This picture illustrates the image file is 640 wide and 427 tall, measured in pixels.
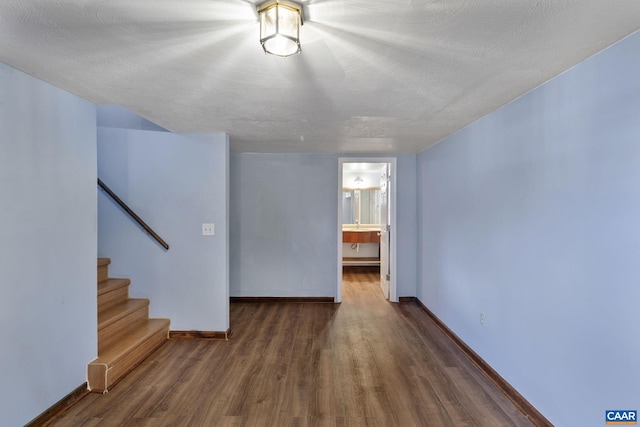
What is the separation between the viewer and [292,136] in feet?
10.8

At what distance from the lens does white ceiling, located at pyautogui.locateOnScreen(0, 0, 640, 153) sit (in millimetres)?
1186

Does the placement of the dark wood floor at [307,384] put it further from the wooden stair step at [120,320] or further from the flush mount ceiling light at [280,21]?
the flush mount ceiling light at [280,21]

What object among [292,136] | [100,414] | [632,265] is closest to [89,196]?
[100,414]

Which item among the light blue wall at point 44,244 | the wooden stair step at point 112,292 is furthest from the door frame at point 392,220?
the light blue wall at point 44,244

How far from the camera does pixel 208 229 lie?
3.14m

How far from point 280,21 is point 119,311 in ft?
9.56

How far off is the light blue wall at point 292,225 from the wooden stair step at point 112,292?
151 centimetres

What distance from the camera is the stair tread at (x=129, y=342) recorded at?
2.35m

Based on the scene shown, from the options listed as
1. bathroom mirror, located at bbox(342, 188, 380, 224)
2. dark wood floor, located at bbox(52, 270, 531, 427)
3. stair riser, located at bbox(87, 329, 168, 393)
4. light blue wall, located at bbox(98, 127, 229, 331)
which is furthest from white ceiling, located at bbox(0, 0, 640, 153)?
bathroom mirror, located at bbox(342, 188, 380, 224)

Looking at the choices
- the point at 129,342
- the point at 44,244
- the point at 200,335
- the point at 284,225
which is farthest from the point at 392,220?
the point at 44,244

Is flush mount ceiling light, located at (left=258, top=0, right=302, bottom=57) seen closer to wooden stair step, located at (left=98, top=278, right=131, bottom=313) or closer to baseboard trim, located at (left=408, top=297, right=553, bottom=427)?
baseboard trim, located at (left=408, top=297, right=553, bottom=427)

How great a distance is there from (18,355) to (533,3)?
306 cm

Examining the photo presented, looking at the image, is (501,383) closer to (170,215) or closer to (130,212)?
(170,215)

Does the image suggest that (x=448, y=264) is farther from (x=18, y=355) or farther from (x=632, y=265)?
(x=18, y=355)
